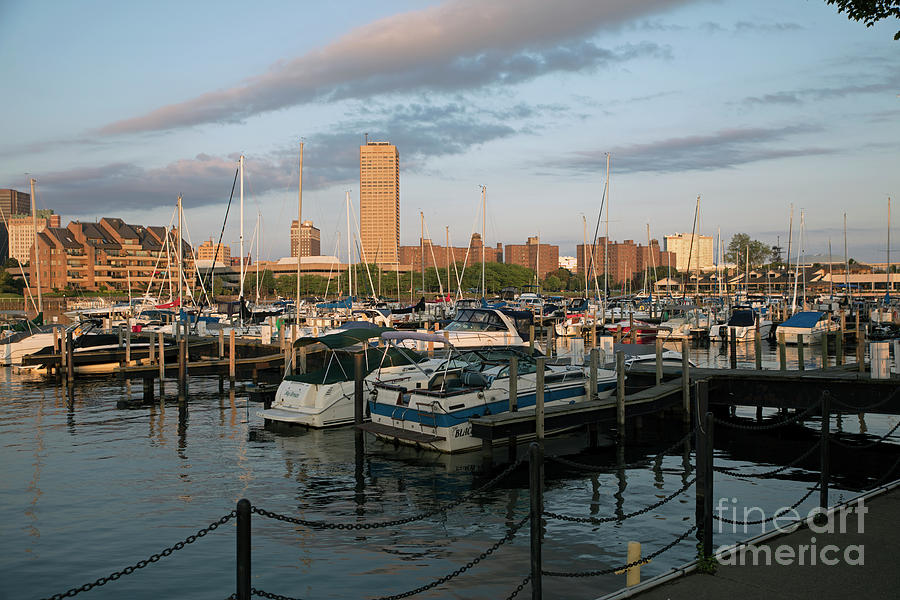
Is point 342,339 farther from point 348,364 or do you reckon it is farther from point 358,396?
point 358,396

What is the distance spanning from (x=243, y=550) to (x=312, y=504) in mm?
8578

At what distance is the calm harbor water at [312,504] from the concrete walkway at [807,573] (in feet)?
8.72

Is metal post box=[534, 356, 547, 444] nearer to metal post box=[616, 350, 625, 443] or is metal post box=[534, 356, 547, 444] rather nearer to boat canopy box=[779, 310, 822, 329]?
metal post box=[616, 350, 625, 443]

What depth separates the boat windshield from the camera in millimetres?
42000

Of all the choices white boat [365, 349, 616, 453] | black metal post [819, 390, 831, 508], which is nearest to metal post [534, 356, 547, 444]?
white boat [365, 349, 616, 453]

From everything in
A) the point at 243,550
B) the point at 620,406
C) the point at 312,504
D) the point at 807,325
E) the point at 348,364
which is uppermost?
the point at 243,550

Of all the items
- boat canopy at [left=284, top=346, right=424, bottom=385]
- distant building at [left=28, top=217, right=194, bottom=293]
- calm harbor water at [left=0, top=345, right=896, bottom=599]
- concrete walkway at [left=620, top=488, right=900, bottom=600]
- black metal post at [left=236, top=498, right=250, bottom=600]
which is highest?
distant building at [left=28, top=217, right=194, bottom=293]

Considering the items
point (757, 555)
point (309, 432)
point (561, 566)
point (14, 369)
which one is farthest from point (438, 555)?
point (14, 369)

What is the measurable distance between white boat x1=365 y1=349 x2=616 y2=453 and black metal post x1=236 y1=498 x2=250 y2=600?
11420 mm

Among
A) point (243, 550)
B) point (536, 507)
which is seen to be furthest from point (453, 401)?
point (243, 550)

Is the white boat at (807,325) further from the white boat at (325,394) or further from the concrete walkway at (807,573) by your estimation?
the concrete walkway at (807,573)

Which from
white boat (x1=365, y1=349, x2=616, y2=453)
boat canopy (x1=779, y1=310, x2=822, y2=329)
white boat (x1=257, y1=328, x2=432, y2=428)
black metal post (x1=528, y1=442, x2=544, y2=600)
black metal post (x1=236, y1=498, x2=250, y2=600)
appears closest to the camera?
black metal post (x1=236, y1=498, x2=250, y2=600)

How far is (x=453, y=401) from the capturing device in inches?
717

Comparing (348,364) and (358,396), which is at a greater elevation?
(348,364)
